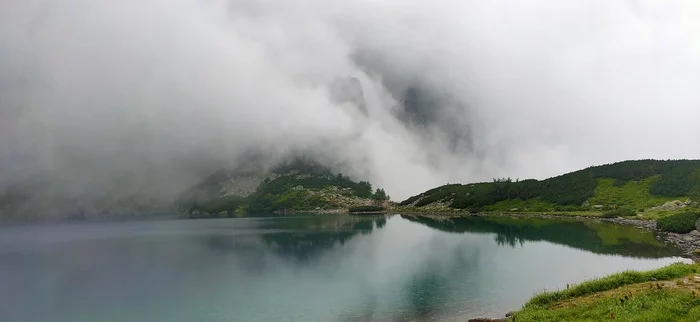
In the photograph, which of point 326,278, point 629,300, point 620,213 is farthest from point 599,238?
point 629,300

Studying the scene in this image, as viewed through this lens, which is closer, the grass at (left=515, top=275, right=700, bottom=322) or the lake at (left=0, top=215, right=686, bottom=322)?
the grass at (left=515, top=275, right=700, bottom=322)

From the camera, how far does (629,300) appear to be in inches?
746

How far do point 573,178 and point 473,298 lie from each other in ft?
497

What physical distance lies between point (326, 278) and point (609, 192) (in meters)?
126

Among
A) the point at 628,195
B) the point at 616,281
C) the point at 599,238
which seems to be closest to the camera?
the point at 616,281

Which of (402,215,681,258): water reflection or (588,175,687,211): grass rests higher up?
(588,175,687,211): grass

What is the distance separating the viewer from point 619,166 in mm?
158875

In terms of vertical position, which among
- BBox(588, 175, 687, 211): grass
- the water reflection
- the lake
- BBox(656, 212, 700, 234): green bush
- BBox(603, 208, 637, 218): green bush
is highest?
BBox(588, 175, 687, 211): grass

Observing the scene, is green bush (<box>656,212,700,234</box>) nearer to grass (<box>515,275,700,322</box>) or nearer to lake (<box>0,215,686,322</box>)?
lake (<box>0,215,686,322</box>)

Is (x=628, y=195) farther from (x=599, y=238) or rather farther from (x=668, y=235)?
(x=599, y=238)

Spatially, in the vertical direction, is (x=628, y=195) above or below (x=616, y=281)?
above

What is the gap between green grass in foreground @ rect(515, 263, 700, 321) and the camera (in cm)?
1588

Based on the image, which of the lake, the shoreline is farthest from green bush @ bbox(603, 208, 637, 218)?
the lake

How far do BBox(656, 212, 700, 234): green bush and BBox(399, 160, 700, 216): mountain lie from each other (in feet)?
81.6
